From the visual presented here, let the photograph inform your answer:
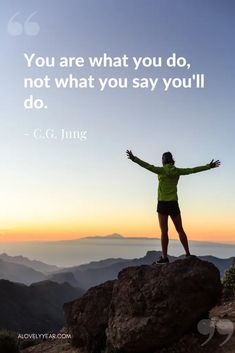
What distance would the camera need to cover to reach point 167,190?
1324 cm

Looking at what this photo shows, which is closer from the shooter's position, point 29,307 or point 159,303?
point 159,303

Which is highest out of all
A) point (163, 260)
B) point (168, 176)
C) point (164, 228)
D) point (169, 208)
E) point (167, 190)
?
point (168, 176)

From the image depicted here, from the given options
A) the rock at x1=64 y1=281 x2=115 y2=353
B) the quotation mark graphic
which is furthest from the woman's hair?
the rock at x1=64 y1=281 x2=115 y2=353

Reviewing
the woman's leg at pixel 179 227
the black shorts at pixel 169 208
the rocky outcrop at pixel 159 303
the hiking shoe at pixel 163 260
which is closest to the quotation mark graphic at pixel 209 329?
the rocky outcrop at pixel 159 303

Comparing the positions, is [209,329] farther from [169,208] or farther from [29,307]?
[29,307]

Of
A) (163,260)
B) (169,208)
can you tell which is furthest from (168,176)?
(163,260)

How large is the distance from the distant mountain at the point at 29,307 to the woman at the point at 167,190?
3231 inches

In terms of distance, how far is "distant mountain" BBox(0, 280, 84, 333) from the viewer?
106 metres

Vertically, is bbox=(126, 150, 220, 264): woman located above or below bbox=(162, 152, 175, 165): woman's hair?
below

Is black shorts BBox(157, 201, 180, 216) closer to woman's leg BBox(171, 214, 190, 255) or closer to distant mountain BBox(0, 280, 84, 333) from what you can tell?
woman's leg BBox(171, 214, 190, 255)

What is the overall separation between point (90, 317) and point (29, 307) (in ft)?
394

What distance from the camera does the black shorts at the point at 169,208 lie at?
13.2m

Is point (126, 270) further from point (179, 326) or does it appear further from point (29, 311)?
point (29, 311)

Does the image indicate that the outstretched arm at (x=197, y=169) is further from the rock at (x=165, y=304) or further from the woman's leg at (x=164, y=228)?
the rock at (x=165, y=304)
